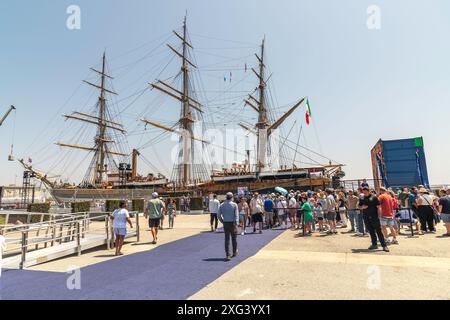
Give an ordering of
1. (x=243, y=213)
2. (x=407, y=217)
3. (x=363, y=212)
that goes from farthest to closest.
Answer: (x=243, y=213) → (x=407, y=217) → (x=363, y=212)

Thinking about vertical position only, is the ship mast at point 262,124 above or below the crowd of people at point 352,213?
above

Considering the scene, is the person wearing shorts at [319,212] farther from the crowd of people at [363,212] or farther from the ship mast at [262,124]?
the ship mast at [262,124]

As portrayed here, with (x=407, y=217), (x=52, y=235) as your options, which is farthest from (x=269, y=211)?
(x=52, y=235)

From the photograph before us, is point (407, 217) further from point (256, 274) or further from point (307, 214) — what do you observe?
point (256, 274)

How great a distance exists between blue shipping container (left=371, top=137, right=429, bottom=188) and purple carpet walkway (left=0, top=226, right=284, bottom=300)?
15434 mm

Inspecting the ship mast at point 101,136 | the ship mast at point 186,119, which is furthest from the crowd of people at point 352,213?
the ship mast at point 101,136

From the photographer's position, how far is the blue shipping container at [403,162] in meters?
18.2

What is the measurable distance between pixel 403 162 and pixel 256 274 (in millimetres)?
17864

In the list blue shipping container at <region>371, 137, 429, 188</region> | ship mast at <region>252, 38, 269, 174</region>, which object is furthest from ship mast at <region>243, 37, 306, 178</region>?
blue shipping container at <region>371, 137, 429, 188</region>

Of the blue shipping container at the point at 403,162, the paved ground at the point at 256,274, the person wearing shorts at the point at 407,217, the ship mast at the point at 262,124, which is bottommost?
the paved ground at the point at 256,274

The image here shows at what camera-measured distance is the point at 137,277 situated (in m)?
5.63
